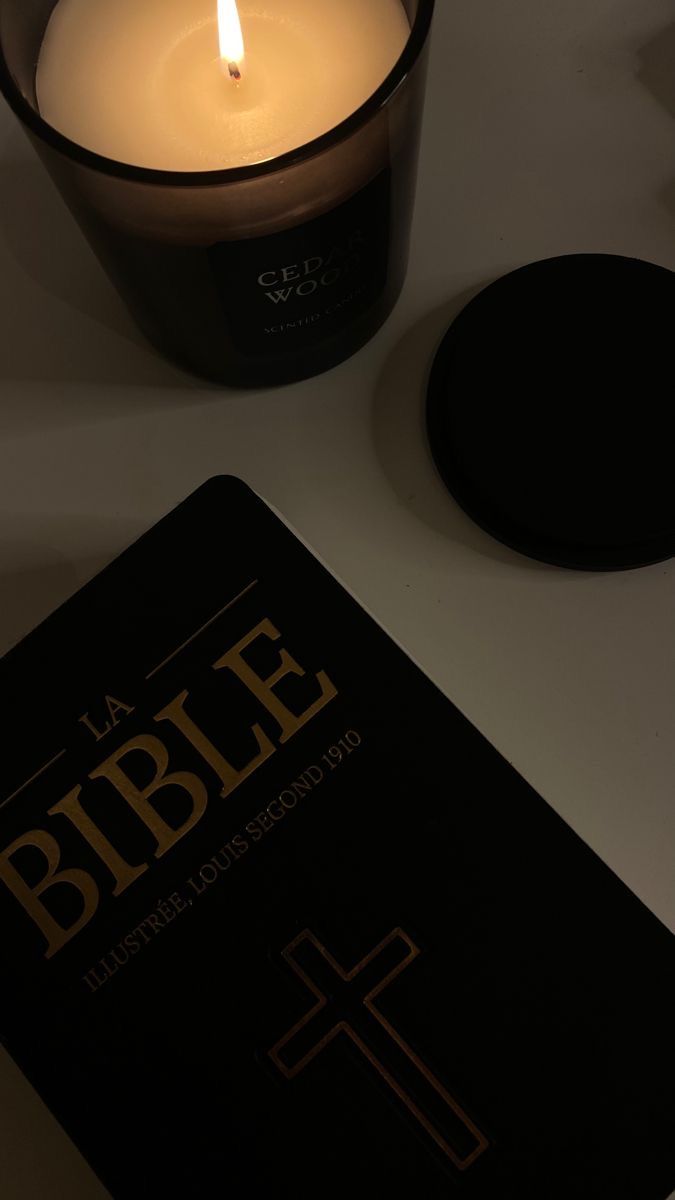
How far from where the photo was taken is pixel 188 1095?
32 cm

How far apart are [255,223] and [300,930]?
21 cm

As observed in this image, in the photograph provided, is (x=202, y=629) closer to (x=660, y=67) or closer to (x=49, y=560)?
(x=49, y=560)

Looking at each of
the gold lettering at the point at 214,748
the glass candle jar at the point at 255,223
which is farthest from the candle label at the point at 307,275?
the gold lettering at the point at 214,748

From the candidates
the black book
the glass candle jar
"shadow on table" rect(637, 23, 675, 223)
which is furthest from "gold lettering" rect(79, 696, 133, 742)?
"shadow on table" rect(637, 23, 675, 223)

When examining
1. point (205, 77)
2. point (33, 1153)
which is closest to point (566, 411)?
point (205, 77)

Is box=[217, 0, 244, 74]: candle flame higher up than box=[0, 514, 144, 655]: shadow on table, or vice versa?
box=[217, 0, 244, 74]: candle flame

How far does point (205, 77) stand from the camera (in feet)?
1.05

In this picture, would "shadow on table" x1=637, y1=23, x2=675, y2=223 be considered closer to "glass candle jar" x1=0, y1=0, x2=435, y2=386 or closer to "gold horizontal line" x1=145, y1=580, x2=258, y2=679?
"glass candle jar" x1=0, y1=0, x2=435, y2=386

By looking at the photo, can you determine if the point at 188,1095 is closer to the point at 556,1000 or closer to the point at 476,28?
the point at 556,1000

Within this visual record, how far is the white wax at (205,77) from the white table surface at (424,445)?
0.11m

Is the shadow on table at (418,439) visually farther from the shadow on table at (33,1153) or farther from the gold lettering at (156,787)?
the shadow on table at (33,1153)

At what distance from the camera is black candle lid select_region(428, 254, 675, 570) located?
37 cm

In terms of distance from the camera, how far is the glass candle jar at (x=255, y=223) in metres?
0.28

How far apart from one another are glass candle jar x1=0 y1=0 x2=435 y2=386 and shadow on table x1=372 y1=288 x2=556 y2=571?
32 mm
